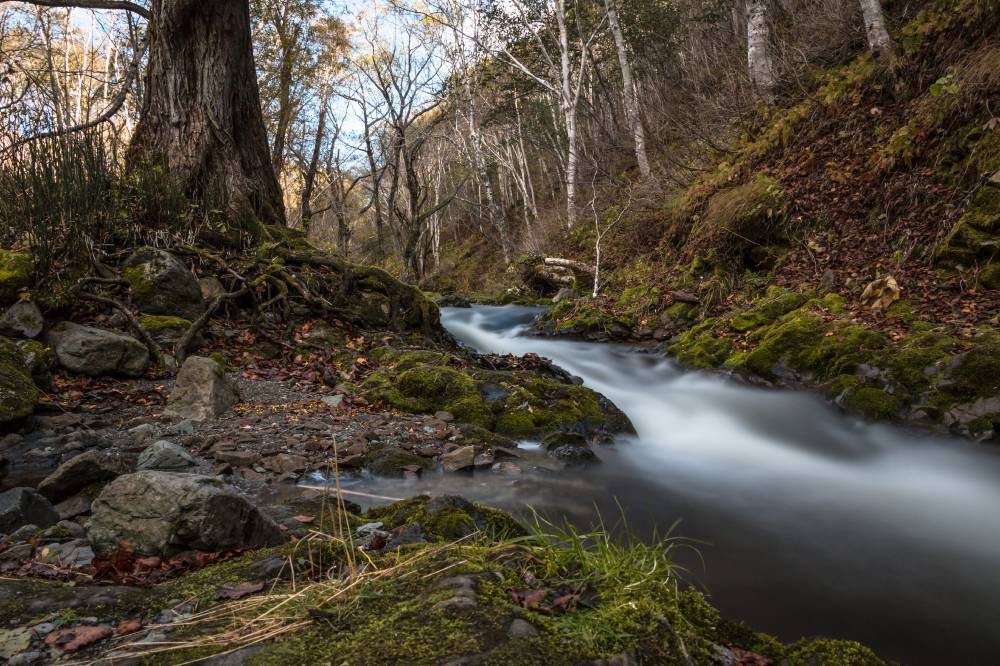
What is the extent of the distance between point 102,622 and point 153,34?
8720 mm

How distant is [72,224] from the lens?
19.1 ft

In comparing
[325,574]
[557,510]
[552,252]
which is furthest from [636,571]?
[552,252]

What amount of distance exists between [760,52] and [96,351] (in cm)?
1225

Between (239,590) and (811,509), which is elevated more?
(239,590)

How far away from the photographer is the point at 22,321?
195 inches

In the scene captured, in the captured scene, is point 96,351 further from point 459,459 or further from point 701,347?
point 701,347

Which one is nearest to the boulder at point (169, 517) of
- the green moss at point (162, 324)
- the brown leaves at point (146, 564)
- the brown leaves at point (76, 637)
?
the brown leaves at point (146, 564)

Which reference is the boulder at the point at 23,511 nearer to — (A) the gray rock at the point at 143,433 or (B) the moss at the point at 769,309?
(A) the gray rock at the point at 143,433

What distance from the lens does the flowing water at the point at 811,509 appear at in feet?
9.14

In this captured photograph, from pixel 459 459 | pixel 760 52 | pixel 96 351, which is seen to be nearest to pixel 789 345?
pixel 459 459

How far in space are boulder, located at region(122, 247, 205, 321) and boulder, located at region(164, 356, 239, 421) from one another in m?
1.64

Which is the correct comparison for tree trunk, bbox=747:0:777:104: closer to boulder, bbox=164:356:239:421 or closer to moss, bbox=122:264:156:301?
boulder, bbox=164:356:239:421

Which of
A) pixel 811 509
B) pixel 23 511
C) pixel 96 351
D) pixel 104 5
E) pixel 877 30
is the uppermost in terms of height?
pixel 877 30

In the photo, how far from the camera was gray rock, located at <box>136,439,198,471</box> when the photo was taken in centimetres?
344
